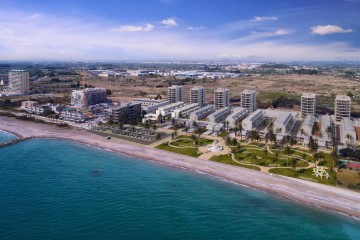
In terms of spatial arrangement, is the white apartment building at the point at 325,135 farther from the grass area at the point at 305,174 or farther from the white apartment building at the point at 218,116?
the white apartment building at the point at 218,116

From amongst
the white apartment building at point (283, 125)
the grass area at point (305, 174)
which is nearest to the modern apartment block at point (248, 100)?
the white apartment building at point (283, 125)

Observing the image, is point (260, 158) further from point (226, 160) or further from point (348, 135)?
point (348, 135)

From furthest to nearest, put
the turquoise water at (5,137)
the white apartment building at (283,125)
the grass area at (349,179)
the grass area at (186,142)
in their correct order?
1. the turquoise water at (5,137)
2. the white apartment building at (283,125)
3. the grass area at (186,142)
4. the grass area at (349,179)

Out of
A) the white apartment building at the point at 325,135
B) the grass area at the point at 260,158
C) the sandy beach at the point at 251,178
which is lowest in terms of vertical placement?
the sandy beach at the point at 251,178

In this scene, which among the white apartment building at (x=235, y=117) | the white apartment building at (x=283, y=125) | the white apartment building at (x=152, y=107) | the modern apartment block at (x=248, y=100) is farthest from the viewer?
the modern apartment block at (x=248, y=100)

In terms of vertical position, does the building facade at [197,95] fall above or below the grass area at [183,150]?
above

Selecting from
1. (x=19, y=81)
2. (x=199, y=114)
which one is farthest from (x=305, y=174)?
(x=19, y=81)

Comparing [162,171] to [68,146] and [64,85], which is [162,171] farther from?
[64,85]
